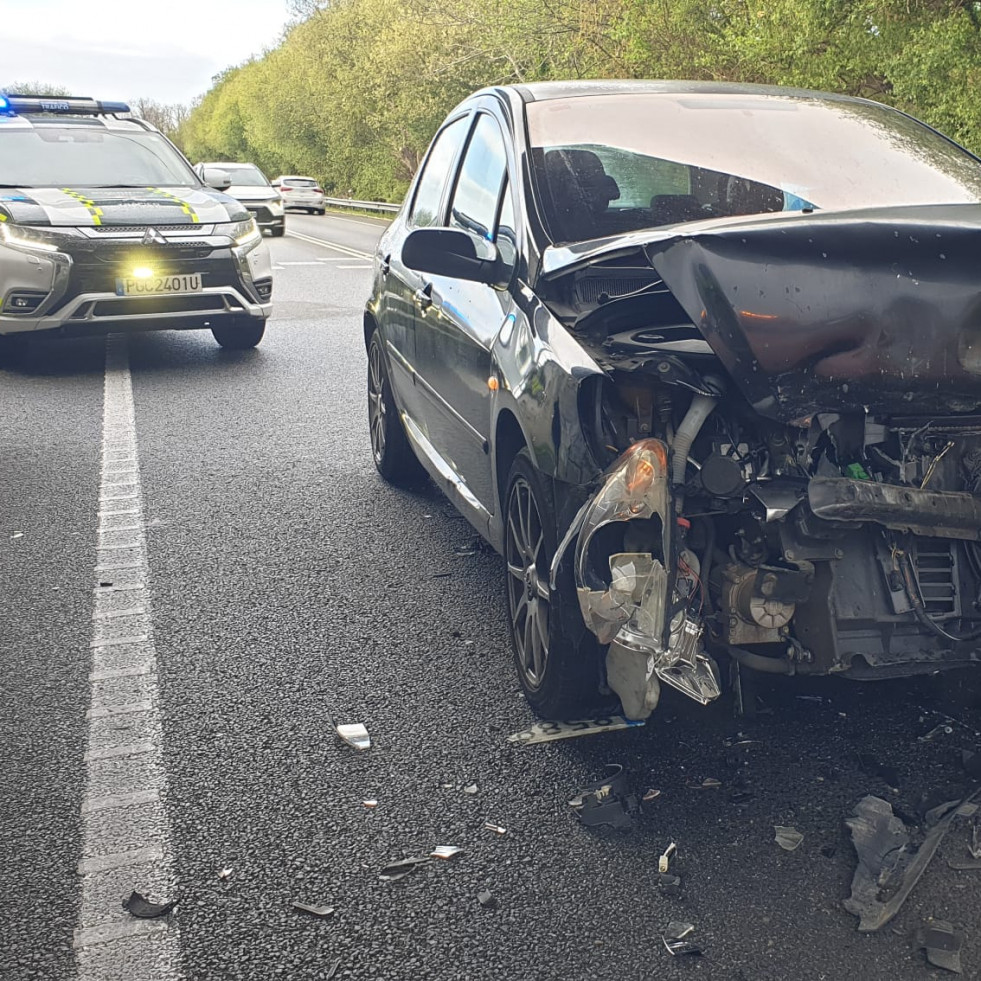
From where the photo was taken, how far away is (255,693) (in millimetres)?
3988

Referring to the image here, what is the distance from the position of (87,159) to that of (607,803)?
347 inches

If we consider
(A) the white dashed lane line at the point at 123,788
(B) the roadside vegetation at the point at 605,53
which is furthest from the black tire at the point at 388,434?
(B) the roadside vegetation at the point at 605,53

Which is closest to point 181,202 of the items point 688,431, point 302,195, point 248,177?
point 688,431

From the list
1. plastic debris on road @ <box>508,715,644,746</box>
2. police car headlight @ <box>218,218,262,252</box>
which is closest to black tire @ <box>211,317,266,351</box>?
police car headlight @ <box>218,218,262,252</box>

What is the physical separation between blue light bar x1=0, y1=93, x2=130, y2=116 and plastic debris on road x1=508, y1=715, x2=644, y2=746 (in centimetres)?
935

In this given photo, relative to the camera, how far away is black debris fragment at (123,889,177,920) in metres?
2.79

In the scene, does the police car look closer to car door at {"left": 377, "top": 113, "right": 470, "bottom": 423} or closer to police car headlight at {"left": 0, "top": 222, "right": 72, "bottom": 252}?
police car headlight at {"left": 0, "top": 222, "right": 72, "bottom": 252}

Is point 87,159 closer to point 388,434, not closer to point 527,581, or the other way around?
point 388,434

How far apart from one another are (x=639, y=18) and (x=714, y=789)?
22.4 metres

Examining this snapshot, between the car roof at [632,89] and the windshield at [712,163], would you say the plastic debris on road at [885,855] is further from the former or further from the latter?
the car roof at [632,89]

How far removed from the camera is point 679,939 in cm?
266

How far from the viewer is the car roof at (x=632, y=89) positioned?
183 inches

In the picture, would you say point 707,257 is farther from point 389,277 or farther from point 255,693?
point 389,277

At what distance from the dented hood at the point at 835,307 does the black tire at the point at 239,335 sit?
819cm
